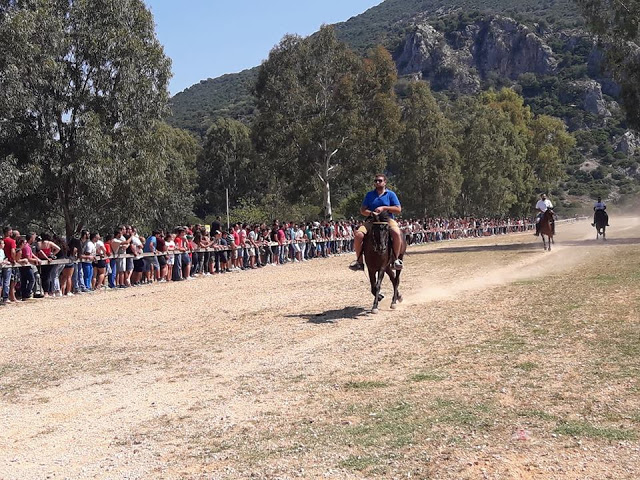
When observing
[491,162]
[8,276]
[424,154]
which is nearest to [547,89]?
[491,162]

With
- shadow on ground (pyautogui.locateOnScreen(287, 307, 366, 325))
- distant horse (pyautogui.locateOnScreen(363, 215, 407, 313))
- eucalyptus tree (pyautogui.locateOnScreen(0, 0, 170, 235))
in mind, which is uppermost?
eucalyptus tree (pyautogui.locateOnScreen(0, 0, 170, 235))

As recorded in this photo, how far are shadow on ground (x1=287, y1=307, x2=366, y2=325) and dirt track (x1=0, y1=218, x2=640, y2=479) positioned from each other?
58mm

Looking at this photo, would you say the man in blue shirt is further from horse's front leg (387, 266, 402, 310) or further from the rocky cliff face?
the rocky cliff face

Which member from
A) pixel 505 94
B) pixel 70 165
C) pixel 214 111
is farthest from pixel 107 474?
pixel 214 111

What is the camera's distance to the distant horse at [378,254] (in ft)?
46.3

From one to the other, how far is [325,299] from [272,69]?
4350 centimetres

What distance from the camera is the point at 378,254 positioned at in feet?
46.8

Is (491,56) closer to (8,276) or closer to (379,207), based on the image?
(8,276)

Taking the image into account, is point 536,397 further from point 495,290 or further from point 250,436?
point 495,290

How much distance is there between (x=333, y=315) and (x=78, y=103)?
22367 millimetres

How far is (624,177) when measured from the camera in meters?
154

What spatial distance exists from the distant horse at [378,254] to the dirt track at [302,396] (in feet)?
2.10

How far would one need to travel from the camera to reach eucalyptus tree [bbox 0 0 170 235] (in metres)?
29.5

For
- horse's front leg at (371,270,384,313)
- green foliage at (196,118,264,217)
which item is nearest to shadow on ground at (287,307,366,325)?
horse's front leg at (371,270,384,313)
